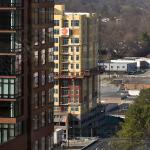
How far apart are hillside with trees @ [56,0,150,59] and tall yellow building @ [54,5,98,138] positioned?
14.8 feet

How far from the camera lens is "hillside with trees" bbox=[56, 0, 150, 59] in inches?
623

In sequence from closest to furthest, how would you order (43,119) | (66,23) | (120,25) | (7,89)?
(7,89)
(43,119)
(66,23)
(120,25)

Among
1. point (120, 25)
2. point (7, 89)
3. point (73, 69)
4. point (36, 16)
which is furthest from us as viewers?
point (120, 25)

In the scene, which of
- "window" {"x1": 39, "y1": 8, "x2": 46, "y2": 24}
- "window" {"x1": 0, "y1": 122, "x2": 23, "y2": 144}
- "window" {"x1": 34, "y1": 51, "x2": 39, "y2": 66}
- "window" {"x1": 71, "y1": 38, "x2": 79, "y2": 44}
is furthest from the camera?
"window" {"x1": 71, "y1": 38, "x2": 79, "y2": 44}

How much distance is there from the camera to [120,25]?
59.0ft

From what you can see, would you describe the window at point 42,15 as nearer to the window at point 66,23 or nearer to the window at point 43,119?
the window at point 43,119

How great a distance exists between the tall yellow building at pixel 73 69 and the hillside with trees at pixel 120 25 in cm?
451

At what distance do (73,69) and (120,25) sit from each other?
9.22 metres

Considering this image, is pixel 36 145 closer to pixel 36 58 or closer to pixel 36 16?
pixel 36 58

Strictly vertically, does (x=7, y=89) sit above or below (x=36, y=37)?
below

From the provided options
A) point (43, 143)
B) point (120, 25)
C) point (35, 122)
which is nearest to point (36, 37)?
point (35, 122)

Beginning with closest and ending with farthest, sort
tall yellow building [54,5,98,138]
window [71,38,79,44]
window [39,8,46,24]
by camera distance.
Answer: window [39,8,46,24] < tall yellow building [54,5,98,138] < window [71,38,79,44]

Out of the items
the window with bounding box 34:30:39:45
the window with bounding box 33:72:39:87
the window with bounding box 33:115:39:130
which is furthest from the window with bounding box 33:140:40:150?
the window with bounding box 34:30:39:45

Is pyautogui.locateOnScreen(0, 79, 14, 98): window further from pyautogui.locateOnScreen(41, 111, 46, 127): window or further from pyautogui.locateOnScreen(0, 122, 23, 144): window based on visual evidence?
pyautogui.locateOnScreen(41, 111, 46, 127): window
